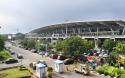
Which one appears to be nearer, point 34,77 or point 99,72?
point 34,77

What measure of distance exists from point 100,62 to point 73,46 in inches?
273

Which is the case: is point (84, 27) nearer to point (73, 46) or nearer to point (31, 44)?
point (31, 44)

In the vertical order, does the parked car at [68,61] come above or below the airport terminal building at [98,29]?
below

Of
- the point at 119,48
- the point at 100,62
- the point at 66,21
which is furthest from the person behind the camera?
the point at 66,21

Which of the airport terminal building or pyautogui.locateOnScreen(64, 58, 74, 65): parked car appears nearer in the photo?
pyautogui.locateOnScreen(64, 58, 74, 65): parked car

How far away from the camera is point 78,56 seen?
50.9m

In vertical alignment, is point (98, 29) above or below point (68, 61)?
above

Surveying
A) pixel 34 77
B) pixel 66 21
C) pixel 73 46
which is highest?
pixel 66 21

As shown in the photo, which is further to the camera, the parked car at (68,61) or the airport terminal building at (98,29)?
the airport terminal building at (98,29)

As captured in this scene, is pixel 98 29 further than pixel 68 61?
Yes

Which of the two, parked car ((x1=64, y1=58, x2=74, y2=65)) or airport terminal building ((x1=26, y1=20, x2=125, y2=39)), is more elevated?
airport terminal building ((x1=26, y1=20, x2=125, y2=39))

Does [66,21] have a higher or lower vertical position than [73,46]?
higher

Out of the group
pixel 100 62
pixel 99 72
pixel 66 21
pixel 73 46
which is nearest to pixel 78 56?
pixel 73 46

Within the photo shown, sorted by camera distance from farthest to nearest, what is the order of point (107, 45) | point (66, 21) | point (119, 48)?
point (66, 21), point (107, 45), point (119, 48)
